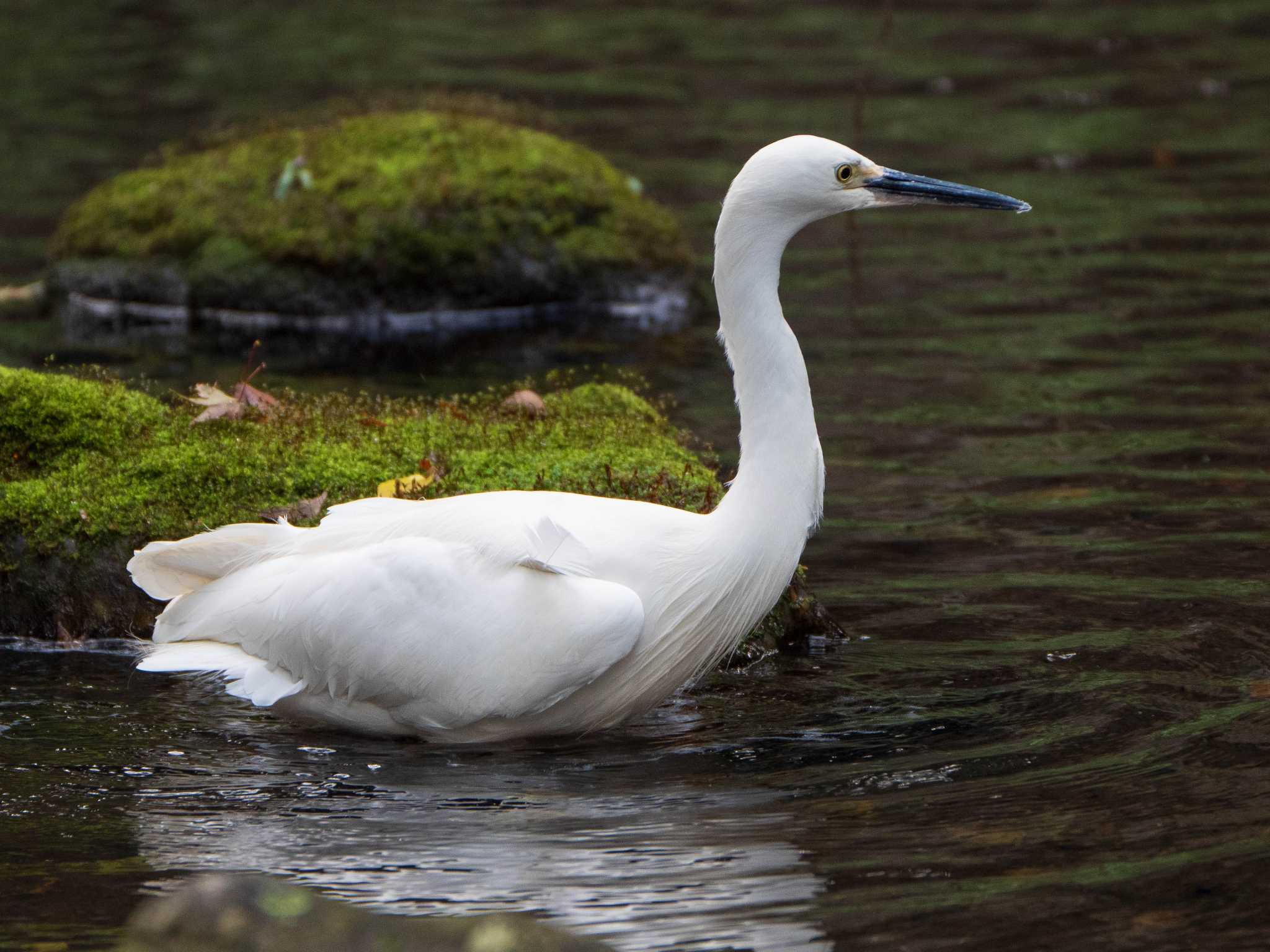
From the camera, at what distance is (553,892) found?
4816 mm

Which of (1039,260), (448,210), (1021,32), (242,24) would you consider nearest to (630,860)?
(448,210)

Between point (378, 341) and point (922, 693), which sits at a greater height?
point (378, 341)

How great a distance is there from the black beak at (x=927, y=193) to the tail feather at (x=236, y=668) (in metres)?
2.78

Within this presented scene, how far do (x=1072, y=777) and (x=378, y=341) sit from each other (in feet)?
25.7

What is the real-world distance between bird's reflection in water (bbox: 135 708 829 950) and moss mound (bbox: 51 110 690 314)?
6.80 metres

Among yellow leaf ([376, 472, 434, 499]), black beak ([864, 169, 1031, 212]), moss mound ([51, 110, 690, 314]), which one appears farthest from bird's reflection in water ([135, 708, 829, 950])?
moss mound ([51, 110, 690, 314])

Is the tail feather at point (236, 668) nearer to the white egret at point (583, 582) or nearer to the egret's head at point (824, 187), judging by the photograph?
the white egret at point (583, 582)

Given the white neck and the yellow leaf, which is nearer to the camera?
the white neck

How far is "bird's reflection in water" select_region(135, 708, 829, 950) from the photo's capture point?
15.5 feet

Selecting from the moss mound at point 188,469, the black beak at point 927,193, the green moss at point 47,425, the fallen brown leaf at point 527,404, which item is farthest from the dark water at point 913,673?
the black beak at point 927,193

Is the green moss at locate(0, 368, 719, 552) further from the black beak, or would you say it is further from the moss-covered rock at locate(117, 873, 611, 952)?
the moss-covered rock at locate(117, 873, 611, 952)

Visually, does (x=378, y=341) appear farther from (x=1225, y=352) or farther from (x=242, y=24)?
(x=242, y=24)

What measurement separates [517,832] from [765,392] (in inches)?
68.8

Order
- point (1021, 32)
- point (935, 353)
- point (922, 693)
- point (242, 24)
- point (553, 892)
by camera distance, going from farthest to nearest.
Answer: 1. point (242, 24)
2. point (1021, 32)
3. point (935, 353)
4. point (922, 693)
5. point (553, 892)
